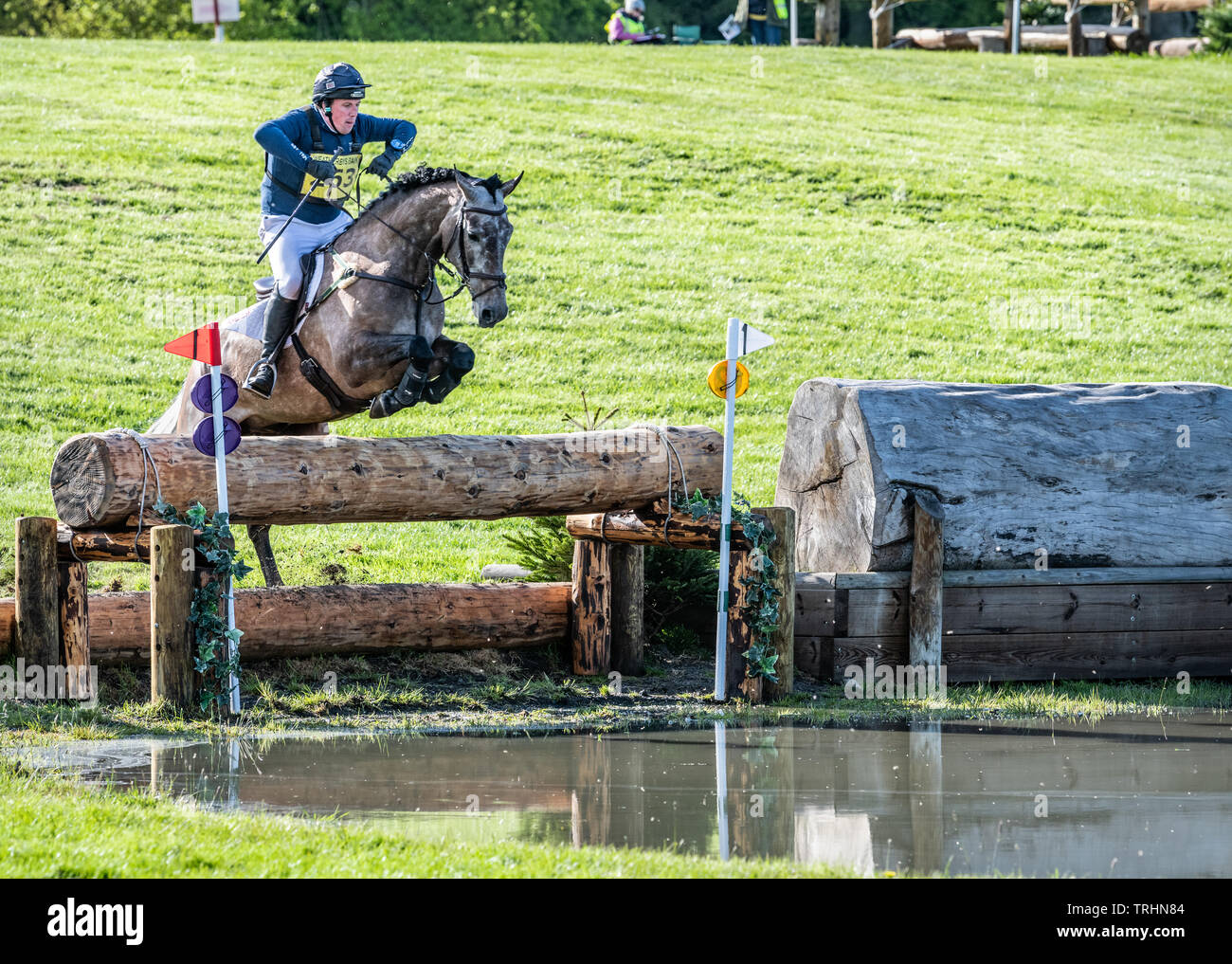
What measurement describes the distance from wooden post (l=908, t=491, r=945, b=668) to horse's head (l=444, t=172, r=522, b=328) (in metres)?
2.68

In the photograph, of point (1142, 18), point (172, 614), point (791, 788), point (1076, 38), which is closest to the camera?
point (791, 788)

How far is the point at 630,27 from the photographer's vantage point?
38.6 meters

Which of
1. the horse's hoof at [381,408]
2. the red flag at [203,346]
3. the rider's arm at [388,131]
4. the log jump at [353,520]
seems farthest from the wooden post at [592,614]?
the rider's arm at [388,131]

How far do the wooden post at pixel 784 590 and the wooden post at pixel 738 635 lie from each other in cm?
14

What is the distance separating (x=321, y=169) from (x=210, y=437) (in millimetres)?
1903

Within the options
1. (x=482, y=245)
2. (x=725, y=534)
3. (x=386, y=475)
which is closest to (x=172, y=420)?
(x=386, y=475)

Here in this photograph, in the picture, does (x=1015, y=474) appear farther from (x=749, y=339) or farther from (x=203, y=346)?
(x=203, y=346)

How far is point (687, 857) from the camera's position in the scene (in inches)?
197

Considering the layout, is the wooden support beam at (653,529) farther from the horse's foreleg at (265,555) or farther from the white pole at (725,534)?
the horse's foreleg at (265,555)

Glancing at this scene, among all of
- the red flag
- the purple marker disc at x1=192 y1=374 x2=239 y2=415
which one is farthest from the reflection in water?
the red flag

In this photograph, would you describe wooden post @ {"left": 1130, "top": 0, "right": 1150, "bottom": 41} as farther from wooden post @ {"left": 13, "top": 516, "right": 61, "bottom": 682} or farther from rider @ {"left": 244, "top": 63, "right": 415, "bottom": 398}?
wooden post @ {"left": 13, "top": 516, "right": 61, "bottom": 682}

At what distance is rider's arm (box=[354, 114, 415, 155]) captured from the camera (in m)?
9.05
